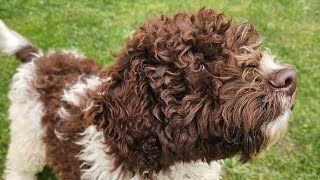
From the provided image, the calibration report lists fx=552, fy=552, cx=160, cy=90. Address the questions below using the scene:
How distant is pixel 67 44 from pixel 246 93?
4082 mm

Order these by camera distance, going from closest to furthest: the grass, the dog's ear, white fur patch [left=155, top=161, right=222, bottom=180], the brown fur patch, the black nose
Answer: the black nose → the dog's ear → white fur patch [left=155, top=161, right=222, bottom=180] → the brown fur patch → the grass

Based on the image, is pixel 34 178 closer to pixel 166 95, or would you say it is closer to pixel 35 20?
pixel 166 95

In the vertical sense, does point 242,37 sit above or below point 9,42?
above

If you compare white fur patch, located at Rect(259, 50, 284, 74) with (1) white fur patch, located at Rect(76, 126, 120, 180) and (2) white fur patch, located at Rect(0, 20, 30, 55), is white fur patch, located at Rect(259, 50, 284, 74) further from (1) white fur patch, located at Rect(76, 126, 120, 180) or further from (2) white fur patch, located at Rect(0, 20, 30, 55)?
(2) white fur patch, located at Rect(0, 20, 30, 55)

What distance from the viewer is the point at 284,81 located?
9.28 ft

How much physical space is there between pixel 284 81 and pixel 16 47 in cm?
234

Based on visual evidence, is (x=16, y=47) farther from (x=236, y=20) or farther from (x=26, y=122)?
(x=236, y=20)

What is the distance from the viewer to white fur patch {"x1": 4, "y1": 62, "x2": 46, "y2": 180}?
4.11 metres

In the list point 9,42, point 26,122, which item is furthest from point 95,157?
point 9,42

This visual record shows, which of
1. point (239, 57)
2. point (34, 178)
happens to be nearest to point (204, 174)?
point (239, 57)

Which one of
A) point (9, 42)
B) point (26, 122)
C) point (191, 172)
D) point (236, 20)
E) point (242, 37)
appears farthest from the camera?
point (236, 20)

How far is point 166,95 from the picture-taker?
2945 mm

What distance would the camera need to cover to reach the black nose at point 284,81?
2828 millimetres

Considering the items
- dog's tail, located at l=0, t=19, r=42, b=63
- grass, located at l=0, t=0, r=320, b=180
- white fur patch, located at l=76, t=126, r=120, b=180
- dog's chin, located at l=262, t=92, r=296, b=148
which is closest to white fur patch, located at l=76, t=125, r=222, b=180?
white fur patch, located at l=76, t=126, r=120, b=180
